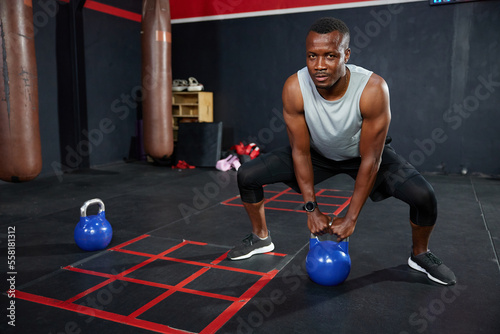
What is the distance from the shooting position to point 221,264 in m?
2.23

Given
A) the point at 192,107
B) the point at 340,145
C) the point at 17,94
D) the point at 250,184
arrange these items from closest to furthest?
the point at 340,145
the point at 250,184
the point at 17,94
the point at 192,107

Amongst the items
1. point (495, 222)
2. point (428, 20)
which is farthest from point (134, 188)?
point (428, 20)

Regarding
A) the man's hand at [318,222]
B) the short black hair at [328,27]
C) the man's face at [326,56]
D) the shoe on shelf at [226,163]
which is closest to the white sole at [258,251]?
the man's hand at [318,222]

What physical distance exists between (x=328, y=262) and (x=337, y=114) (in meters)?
0.67

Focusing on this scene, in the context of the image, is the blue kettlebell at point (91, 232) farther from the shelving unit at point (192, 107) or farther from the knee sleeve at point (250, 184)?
the shelving unit at point (192, 107)

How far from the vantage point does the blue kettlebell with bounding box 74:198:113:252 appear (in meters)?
2.34

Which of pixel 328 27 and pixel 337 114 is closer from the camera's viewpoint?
pixel 328 27

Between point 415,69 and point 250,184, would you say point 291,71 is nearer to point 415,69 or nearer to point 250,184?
point 415,69

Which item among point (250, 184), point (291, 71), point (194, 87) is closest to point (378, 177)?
point (250, 184)

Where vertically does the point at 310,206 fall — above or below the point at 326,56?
below

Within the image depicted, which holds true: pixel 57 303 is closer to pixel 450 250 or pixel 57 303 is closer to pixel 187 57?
pixel 450 250

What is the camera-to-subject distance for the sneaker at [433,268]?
1.96 metres

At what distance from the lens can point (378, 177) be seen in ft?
6.55

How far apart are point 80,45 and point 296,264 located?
4841mm
